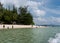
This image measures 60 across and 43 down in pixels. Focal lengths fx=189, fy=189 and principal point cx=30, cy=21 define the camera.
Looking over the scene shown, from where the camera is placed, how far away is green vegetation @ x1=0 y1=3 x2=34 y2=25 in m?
104

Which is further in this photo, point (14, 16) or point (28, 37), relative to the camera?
point (14, 16)

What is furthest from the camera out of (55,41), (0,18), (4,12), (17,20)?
(17,20)

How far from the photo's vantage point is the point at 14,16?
108875mm

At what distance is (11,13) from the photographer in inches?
4414

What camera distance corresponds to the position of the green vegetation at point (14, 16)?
103812 mm

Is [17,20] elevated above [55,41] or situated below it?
below

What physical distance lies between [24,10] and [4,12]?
18.6 m

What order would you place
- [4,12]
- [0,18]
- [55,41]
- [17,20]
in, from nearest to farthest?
[55,41] < [0,18] < [4,12] < [17,20]

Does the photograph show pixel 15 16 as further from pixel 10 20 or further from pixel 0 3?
pixel 0 3

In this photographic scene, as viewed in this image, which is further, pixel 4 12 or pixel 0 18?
pixel 4 12

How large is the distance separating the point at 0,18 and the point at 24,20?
21.7 metres

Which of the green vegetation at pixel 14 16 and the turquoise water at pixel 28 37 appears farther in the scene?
the green vegetation at pixel 14 16

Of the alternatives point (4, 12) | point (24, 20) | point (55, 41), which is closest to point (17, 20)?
point (24, 20)

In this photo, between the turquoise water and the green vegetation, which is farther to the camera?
the green vegetation
